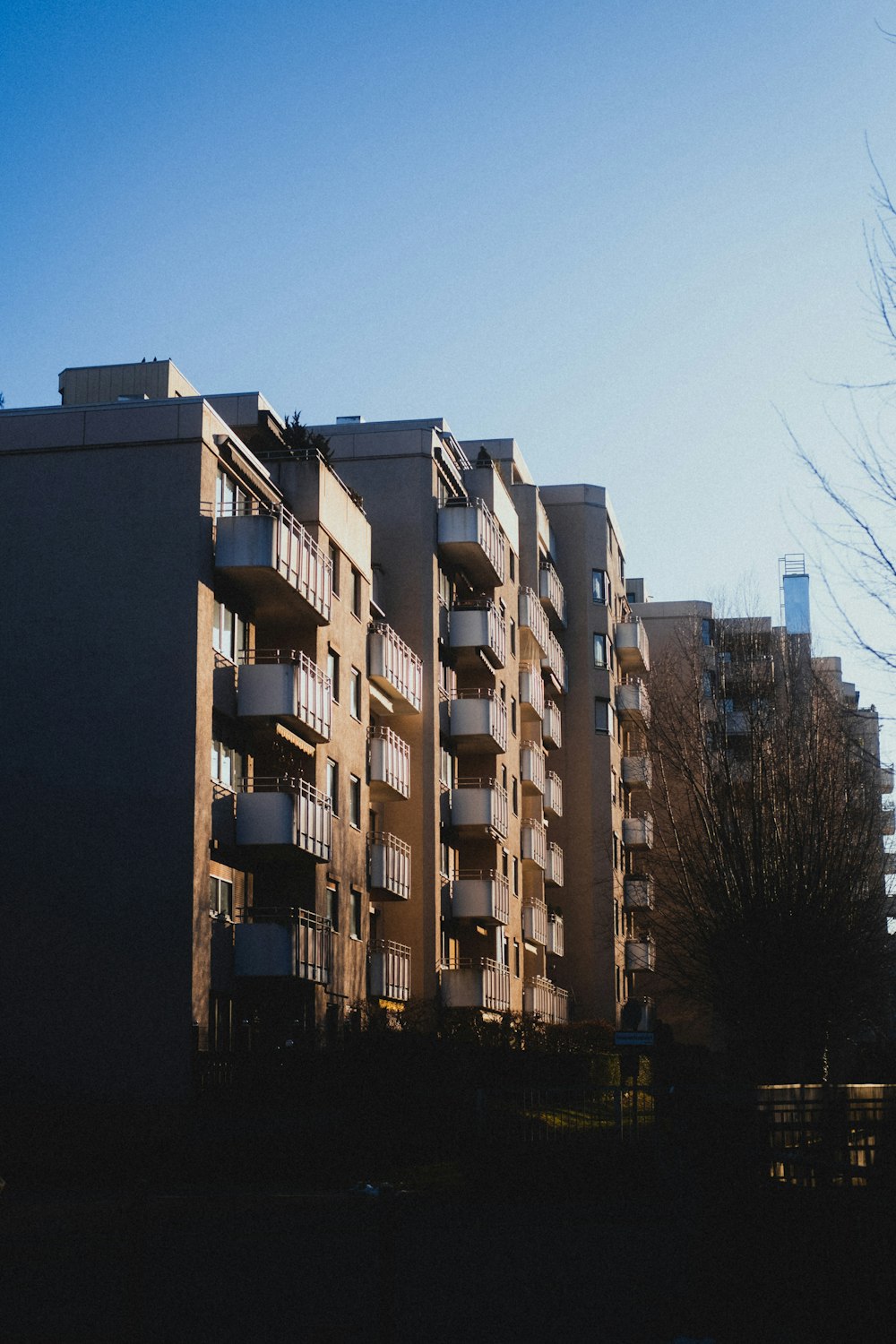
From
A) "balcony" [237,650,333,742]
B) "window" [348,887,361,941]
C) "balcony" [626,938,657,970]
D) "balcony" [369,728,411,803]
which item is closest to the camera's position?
"balcony" [237,650,333,742]

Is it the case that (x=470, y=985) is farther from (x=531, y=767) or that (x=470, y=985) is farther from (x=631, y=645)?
(x=631, y=645)

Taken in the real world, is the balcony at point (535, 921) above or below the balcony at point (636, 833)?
below

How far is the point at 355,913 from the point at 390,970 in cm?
188

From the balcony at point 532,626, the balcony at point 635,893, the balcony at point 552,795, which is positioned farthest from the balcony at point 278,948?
the balcony at point 635,893

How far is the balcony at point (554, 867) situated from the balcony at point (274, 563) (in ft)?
77.5

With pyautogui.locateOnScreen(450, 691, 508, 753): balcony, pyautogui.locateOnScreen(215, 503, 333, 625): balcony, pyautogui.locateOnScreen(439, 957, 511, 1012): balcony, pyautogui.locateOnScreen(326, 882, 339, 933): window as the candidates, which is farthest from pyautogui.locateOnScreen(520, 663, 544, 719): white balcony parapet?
pyautogui.locateOnScreen(215, 503, 333, 625): balcony

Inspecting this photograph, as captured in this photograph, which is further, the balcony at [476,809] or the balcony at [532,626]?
the balcony at [532,626]

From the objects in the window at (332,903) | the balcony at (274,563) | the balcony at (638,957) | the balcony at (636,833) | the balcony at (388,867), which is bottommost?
the balcony at (638,957)

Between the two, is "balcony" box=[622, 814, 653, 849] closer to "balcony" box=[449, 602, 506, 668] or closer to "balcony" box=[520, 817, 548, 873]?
"balcony" box=[520, 817, 548, 873]

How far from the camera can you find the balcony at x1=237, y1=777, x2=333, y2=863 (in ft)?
104

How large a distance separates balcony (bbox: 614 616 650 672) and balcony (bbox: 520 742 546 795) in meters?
12.4

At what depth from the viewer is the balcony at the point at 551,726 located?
58.6 metres

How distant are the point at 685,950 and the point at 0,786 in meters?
23.9

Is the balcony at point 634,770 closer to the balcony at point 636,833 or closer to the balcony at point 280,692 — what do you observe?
the balcony at point 636,833
